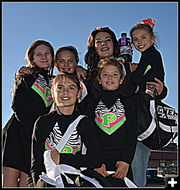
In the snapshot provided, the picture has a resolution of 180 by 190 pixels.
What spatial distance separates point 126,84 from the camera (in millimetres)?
3338

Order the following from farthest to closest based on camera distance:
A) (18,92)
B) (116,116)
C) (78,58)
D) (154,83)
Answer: (78,58) → (18,92) → (154,83) → (116,116)

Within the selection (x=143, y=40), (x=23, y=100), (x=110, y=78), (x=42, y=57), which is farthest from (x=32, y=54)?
(x=143, y=40)

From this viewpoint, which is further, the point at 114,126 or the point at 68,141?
the point at 114,126

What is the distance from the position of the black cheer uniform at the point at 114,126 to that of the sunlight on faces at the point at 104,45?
60 centimetres

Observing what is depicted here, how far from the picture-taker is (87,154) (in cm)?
289

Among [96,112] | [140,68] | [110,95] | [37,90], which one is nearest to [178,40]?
[140,68]

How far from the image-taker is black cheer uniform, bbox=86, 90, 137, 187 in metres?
2.95

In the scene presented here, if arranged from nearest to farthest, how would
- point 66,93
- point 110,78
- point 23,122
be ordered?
point 66,93 → point 110,78 → point 23,122

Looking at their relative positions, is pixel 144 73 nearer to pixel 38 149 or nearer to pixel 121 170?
pixel 121 170

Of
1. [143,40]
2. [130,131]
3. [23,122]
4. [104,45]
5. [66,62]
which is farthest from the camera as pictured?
[66,62]

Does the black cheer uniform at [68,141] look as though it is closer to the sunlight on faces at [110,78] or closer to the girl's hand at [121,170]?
the girl's hand at [121,170]

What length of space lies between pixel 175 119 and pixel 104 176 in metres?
0.94

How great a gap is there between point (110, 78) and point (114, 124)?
489mm

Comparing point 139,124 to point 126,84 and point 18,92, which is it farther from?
point 18,92
